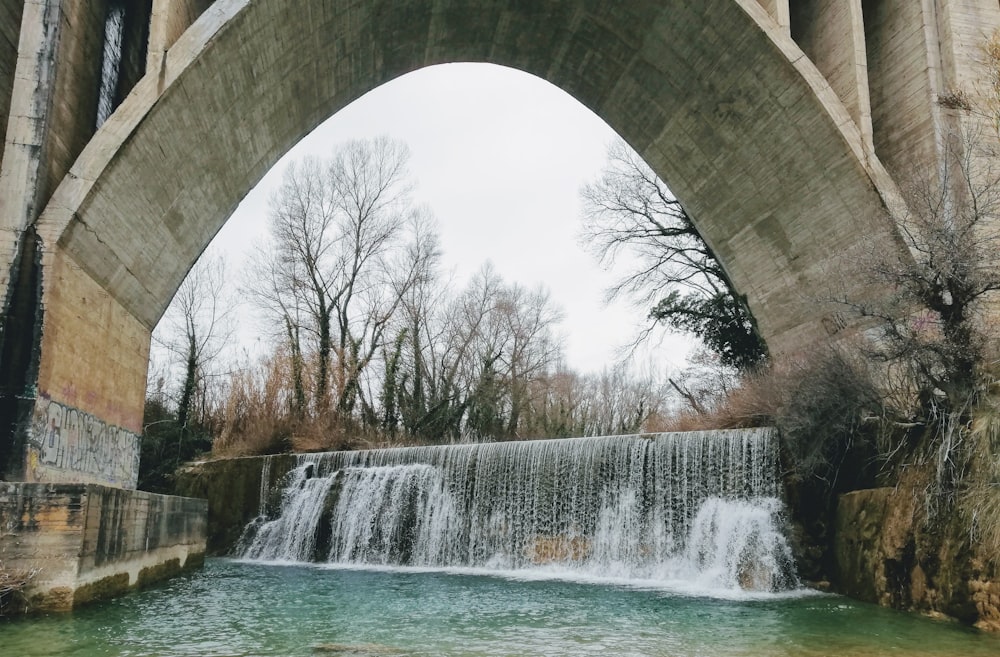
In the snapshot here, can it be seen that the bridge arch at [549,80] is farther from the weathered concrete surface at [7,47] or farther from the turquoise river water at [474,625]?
the turquoise river water at [474,625]

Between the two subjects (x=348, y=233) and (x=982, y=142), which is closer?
(x=982, y=142)

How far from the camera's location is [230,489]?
17.7 meters

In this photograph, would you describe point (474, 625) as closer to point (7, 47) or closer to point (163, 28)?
point (163, 28)

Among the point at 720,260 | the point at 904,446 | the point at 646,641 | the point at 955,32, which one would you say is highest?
the point at 955,32

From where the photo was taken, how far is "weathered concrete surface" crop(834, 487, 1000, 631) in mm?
6820

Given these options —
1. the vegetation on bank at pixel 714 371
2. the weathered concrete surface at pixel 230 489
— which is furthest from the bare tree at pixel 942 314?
the weathered concrete surface at pixel 230 489

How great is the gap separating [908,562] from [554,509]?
6.28 meters

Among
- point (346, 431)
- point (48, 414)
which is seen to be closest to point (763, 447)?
point (48, 414)

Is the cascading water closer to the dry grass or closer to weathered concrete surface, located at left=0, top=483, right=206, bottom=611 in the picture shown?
the dry grass

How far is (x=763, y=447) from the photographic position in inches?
465

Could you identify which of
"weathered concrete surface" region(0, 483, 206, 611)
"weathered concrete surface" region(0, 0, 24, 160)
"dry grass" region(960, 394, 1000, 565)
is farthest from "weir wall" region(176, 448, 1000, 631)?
"weathered concrete surface" region(0, 0, 24, 160)

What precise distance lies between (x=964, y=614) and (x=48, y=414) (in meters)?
8.96

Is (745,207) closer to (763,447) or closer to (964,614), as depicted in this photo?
(763,447)

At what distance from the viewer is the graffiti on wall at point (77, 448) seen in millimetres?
8664
